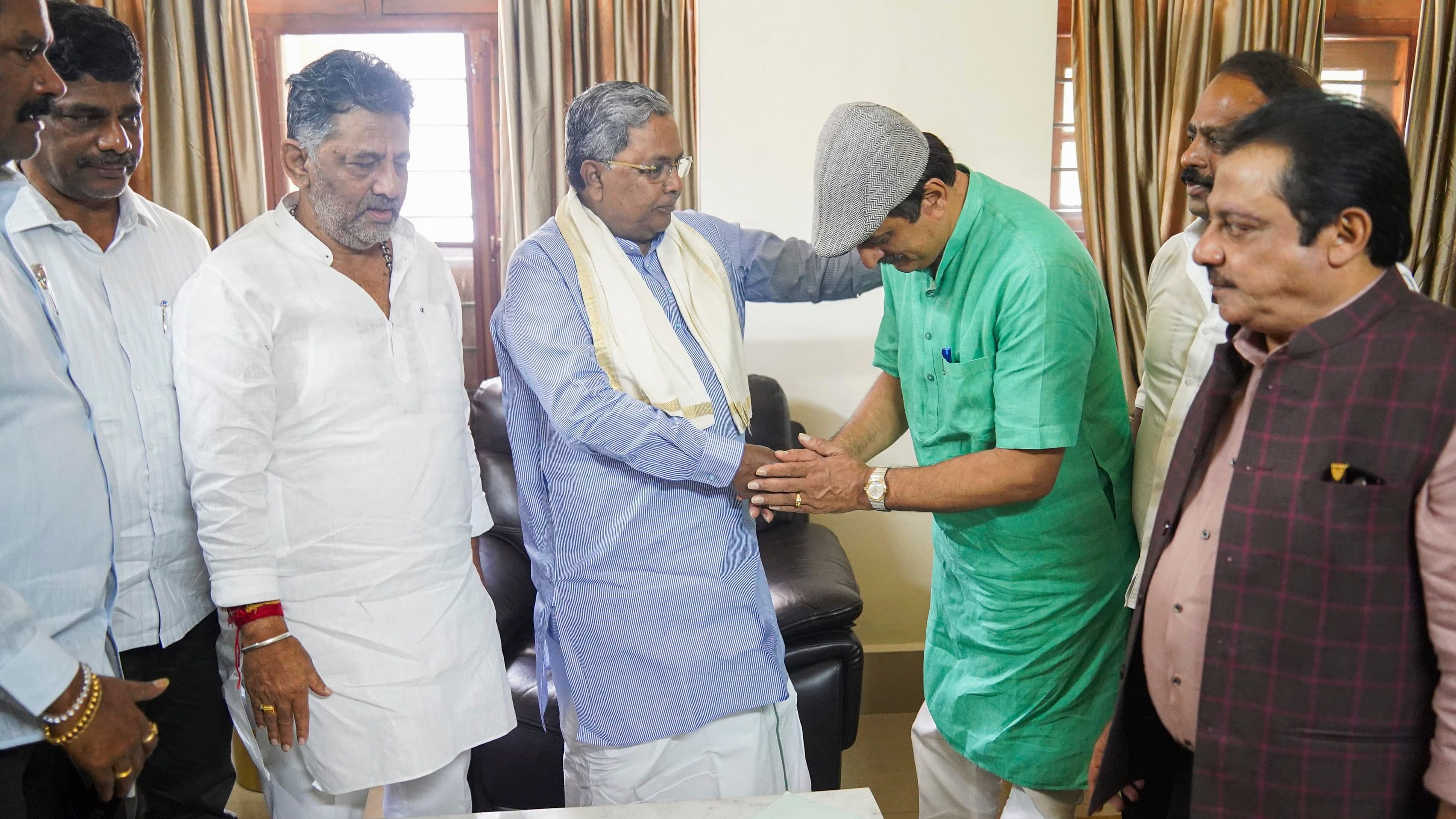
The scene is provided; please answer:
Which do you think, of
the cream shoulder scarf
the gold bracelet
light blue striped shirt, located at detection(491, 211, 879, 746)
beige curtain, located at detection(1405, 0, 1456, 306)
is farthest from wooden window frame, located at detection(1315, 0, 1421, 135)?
the gold bracelet

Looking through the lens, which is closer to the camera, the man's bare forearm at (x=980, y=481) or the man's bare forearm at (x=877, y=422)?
the man's bare forearm at (x=980, y=481)

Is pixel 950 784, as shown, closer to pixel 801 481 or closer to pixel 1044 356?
pixel 801 481

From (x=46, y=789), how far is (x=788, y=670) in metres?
1.48

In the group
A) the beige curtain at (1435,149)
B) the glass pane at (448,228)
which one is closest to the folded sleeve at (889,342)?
the glass pane at (448,228)

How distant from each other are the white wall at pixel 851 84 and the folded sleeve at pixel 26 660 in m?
2.13

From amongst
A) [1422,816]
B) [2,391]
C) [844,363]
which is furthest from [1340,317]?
[844,363]

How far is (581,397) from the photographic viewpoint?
62.6 inches

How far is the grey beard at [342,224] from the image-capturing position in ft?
5.08

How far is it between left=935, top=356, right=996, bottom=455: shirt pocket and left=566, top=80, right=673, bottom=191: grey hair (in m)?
0.66

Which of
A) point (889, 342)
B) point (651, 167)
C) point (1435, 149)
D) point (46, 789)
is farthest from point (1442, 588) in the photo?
point (1435, 149)

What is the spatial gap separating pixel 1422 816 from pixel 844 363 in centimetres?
210

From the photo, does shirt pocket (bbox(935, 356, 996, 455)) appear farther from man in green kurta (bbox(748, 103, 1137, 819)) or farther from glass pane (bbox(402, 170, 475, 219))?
glass pane (bbox(402, 170, 475, 219))

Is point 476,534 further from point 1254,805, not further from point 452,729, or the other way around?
point 1254,805

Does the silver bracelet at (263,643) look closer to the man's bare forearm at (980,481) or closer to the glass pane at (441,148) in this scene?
the man's bare forearm at (980,481)
